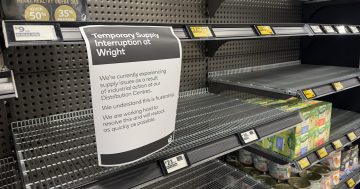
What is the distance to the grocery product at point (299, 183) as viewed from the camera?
1.75 metres

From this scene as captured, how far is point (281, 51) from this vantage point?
2.40 metres

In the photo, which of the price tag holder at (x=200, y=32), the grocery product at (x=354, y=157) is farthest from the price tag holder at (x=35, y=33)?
the grocery product at (x=354, y=157)

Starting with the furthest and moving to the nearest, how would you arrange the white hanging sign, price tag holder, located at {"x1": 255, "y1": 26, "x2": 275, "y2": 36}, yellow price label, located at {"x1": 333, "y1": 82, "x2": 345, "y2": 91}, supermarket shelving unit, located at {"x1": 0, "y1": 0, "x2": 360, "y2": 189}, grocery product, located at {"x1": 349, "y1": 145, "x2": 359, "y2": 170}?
grocery product, located at {"x1": 349, "y1": 145, "x2": 359, "y2": 170}
yellow price label, located at {"x1": 333, "y1": 82, "x2": 345, "y2": 91}
price tag holder, located at {"x1": 255, "y1": 26, "x2": 275, "y2": 36}
supermarket shelving unit, located at {"x1": 0, "y1": 0, "x2": 360, "y2": 189}
the white hanging sign

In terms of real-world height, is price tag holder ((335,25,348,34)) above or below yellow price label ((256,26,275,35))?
below

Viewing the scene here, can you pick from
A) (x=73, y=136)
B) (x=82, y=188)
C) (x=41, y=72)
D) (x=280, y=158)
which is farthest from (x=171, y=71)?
(x=280, y=158)

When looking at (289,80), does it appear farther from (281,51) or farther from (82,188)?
(82,188)

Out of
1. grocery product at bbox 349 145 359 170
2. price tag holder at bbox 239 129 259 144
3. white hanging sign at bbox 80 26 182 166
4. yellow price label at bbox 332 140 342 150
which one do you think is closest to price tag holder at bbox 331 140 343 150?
yellow price label at bbox 332 140 342 150

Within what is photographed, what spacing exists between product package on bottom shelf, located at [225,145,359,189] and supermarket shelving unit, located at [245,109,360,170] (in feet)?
0.39

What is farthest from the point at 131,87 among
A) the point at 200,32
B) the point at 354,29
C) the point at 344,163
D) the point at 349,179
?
the point at 349,179

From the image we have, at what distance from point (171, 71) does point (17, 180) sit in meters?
0.75

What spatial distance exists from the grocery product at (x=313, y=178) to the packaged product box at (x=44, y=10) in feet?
5.65

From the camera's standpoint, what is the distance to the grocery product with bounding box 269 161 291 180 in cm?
178

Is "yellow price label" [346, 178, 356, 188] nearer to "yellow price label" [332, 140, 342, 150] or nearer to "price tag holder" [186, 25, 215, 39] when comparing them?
"yellow price label" [332, 140, 342, 150]

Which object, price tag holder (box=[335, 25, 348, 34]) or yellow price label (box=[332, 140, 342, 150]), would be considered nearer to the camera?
price tag holder (box=[335, 25, 348, 34])
